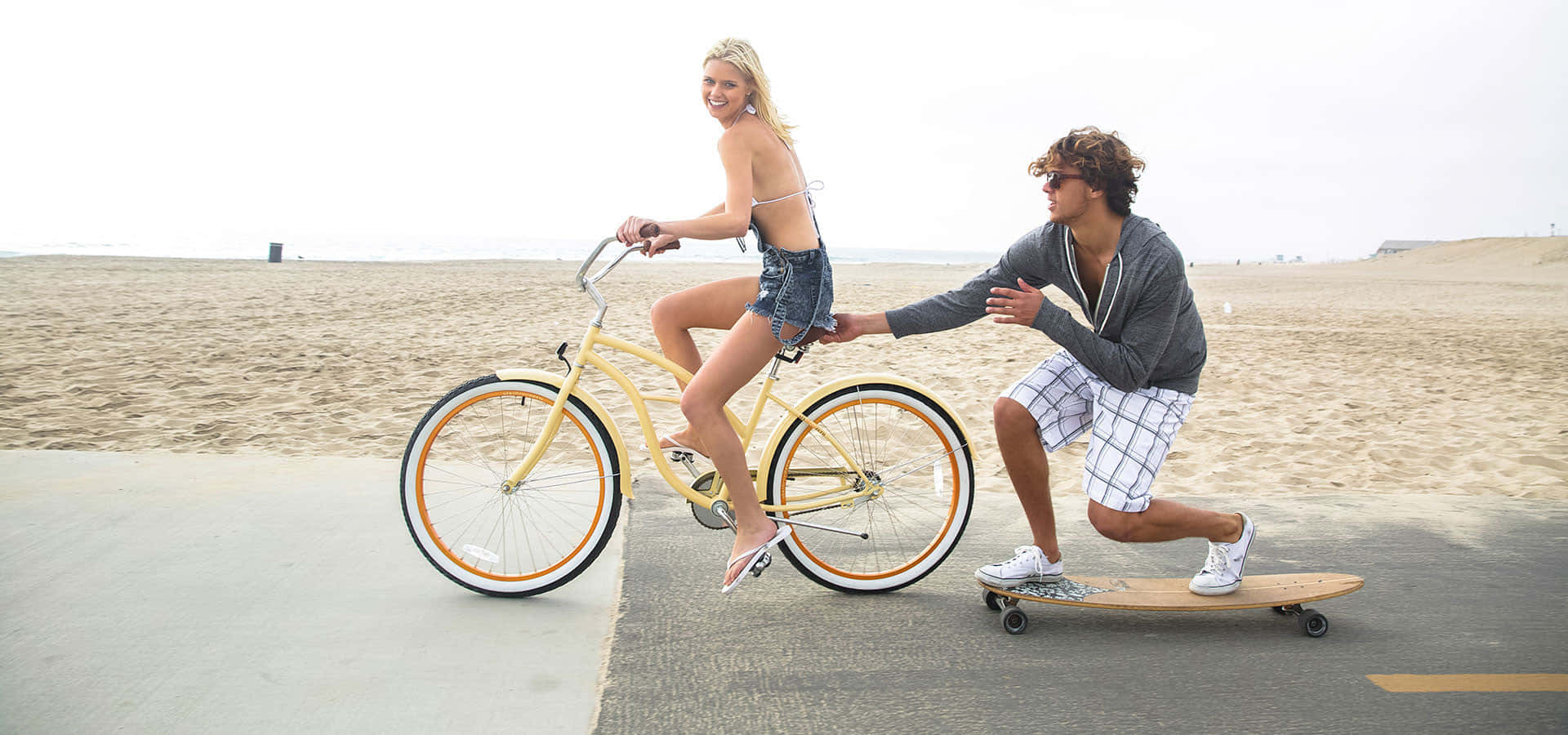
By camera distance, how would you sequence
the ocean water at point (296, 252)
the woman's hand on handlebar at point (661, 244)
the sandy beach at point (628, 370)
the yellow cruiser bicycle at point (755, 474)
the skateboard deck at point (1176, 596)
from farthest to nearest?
1. the ocean water at point (296, 252)
2. the sandy beach at point (628, 370)
3. the yellow cruiser bicycle at point (755, 474)
4. the skateboard deck at point (1176, 596)
5. the woman's hand on handlebar at point (661, 244)

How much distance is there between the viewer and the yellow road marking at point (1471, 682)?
296 centimetres

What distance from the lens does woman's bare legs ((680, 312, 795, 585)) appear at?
3334 mm

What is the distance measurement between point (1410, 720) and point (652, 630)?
2.27 m

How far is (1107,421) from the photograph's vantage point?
3.33m

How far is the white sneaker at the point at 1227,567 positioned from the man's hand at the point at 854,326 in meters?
1.41

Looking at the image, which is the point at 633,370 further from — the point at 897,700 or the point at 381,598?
the point at 897,700

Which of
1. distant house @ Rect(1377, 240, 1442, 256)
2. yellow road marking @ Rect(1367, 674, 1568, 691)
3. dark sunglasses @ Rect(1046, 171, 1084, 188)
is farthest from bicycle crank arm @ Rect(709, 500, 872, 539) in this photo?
distant house @ Rect(1377, 240, 1442, 256)

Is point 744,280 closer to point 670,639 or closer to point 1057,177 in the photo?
point 1057,177

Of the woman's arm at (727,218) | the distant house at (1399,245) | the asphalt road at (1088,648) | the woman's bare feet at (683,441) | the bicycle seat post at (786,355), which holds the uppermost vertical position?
the distant house at (1399,245)

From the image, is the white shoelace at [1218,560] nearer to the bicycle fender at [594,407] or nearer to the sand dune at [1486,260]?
the bicycle fender at [594,407]

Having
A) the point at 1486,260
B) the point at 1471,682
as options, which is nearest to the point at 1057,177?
the point at 1471,682

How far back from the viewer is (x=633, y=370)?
8375 mm

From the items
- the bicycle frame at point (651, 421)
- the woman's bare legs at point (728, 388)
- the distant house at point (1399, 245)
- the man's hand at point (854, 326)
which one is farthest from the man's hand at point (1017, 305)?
the distant house at point (1399, 245)

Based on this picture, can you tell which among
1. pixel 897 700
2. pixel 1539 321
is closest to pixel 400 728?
pixel 897 700
